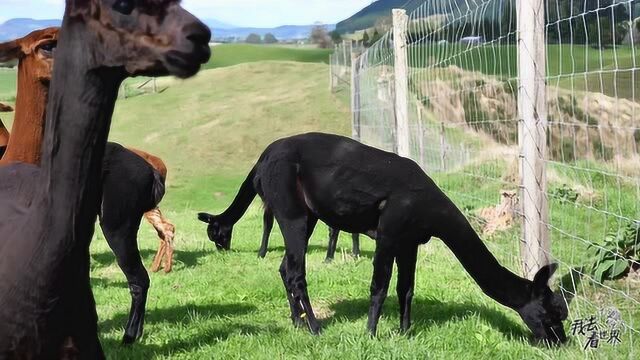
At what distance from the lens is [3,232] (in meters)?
2.45

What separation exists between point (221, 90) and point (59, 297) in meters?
30.1

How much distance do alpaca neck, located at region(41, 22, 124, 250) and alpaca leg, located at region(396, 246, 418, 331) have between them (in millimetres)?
3248

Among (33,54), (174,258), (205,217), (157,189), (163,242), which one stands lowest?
(174,258)

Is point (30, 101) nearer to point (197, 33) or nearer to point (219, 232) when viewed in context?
point (197, 33)

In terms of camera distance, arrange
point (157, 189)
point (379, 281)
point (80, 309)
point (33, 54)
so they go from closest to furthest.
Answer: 1. point (80, 309)
2. point (33, 54)
3. point (379, 281)
4. point (157, 189)

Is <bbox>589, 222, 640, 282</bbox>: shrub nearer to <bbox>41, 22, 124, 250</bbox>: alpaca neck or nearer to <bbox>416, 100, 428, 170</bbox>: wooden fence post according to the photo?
<bbox>416, 100, 428, 170</bbox>: wooden fence post

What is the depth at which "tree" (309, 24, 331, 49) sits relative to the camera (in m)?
57.5

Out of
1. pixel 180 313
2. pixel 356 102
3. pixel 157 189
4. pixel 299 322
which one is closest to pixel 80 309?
pixel 299 322

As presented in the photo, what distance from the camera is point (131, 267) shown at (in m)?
5.01

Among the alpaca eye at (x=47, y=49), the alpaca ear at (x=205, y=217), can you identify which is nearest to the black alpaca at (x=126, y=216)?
the alpaca ear at (x=205, y=217)

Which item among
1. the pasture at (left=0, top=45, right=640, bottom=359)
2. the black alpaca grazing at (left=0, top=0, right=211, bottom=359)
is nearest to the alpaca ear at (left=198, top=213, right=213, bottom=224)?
the pasture at (left=0, top=45, right=640, bottom=359)

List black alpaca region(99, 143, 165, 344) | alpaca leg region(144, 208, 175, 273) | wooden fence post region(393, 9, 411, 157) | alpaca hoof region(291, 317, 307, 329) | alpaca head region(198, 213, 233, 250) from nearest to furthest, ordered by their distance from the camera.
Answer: black alpaca region(99, 143, 165, 344), alpaca hoof region(291, 317, 307, 329), alpaca head region(198, 213, 233, 250), alpaca leg region(144, 208, 175, 273), wooden fence post region(393, 9, 411, 157)

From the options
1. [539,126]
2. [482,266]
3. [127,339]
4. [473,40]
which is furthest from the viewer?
[473,40]

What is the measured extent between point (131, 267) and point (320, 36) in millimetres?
54459
